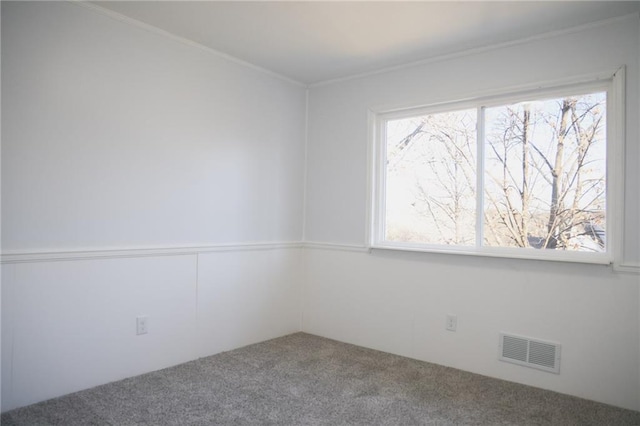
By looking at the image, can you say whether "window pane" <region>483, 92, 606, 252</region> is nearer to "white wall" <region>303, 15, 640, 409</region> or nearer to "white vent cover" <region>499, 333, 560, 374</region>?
"white wall" <region>303, 15, 640, 409</region>

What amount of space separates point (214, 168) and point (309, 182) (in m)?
1.01

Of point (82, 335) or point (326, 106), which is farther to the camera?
point (326, 106)

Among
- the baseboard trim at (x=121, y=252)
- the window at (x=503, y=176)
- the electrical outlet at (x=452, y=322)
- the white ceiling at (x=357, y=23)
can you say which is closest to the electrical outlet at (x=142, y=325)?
the baseboard trim at (x=121, y=252)

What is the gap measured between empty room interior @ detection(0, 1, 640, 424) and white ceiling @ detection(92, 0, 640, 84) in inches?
0.7

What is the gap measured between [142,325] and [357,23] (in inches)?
93.4

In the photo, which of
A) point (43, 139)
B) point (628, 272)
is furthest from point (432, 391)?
point (43, 139)

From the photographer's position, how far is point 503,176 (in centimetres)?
303

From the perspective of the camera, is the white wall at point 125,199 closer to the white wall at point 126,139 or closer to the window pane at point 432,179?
the white wall at point 126,139

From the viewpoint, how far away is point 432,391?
270 centimetres

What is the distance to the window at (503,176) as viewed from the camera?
270cm

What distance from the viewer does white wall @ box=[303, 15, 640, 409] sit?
2531 mm

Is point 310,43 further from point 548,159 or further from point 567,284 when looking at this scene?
point 567,284

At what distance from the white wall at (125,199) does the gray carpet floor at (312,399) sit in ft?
0.75

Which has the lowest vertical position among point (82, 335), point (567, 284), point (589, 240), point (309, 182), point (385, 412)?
point (385, 412)
